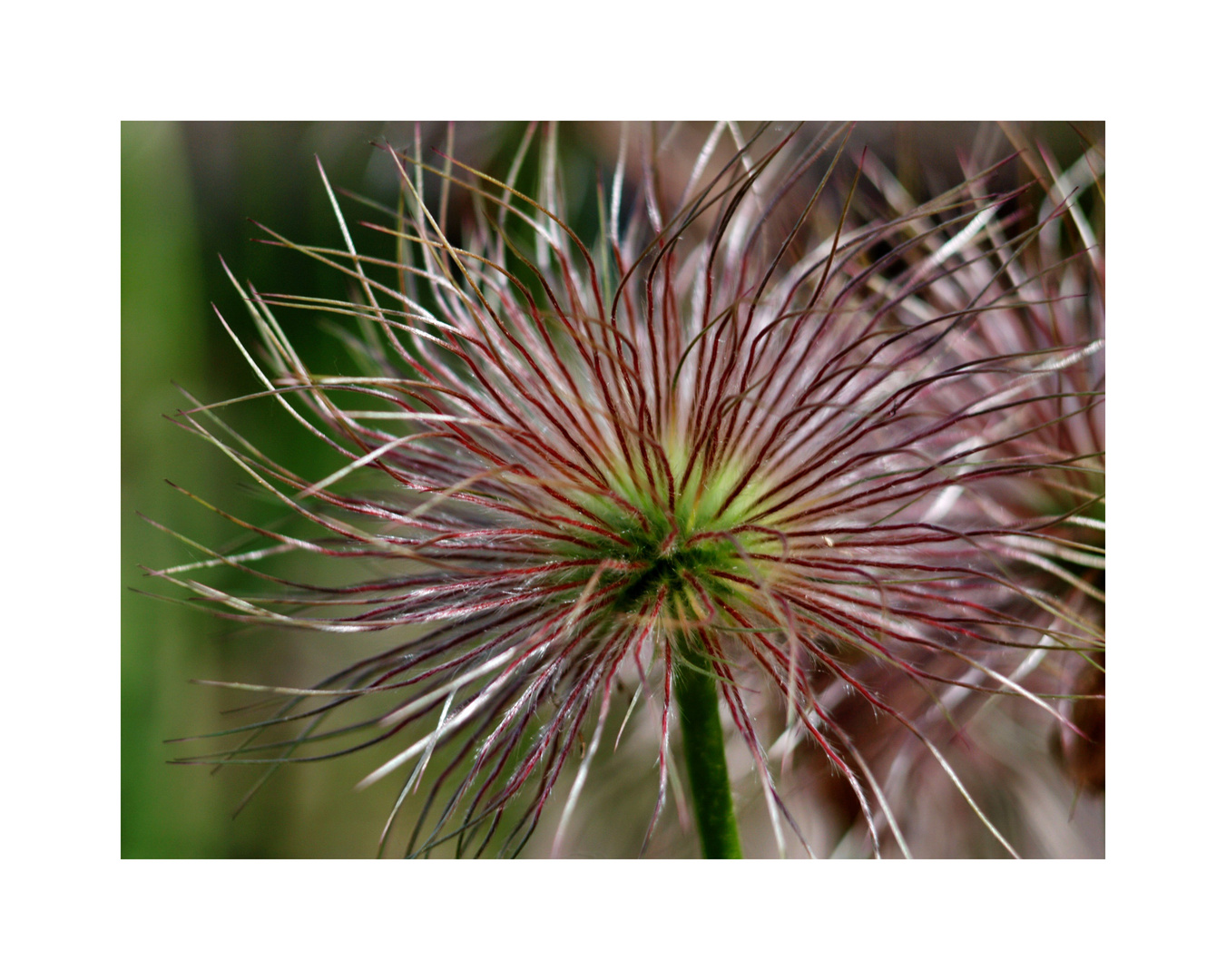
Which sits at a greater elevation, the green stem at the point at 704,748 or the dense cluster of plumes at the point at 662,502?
the dense cluster of plumes at the point at 662,502

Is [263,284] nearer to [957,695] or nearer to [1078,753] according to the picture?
[957,695]

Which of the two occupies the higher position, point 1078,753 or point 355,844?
point 1078,753

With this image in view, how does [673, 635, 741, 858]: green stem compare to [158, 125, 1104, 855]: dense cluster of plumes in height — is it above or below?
below

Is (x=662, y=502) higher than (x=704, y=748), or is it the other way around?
(x=662, y=502)

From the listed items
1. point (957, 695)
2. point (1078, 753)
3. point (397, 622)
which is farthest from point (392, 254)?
point (1078, 753)
